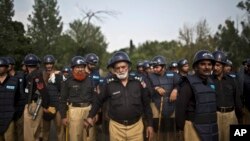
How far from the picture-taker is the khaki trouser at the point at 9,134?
24.5 ft

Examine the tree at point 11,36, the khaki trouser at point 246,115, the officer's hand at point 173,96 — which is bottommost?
the khaki trouser at point 246,115

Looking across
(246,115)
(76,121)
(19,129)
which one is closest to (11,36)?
(19,129)

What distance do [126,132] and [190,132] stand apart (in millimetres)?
1153

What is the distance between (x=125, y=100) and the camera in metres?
5.97

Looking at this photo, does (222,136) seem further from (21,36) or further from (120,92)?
(21,36)

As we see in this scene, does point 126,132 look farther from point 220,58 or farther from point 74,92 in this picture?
point 220,58

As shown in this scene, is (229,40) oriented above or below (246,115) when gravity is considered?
above

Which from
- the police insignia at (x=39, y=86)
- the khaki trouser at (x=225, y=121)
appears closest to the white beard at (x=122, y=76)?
the khaki trouser at (x=225, y=121)

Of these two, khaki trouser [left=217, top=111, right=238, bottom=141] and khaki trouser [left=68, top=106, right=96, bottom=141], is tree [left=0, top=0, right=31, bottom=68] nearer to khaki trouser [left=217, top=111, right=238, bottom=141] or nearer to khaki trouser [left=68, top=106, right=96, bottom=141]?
khaki trouser [left=68, top=106, right=96, bottom=141]

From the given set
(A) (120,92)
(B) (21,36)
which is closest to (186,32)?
(B) (21,36)

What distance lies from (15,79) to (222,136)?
4792 mm

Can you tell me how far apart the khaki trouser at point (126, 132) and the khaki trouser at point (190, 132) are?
0.90 m

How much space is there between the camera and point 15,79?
779 cm

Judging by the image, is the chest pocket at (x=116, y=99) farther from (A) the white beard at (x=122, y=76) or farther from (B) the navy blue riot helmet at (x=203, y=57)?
(B) the navy blue riot helmet at (x=203, y=57)
